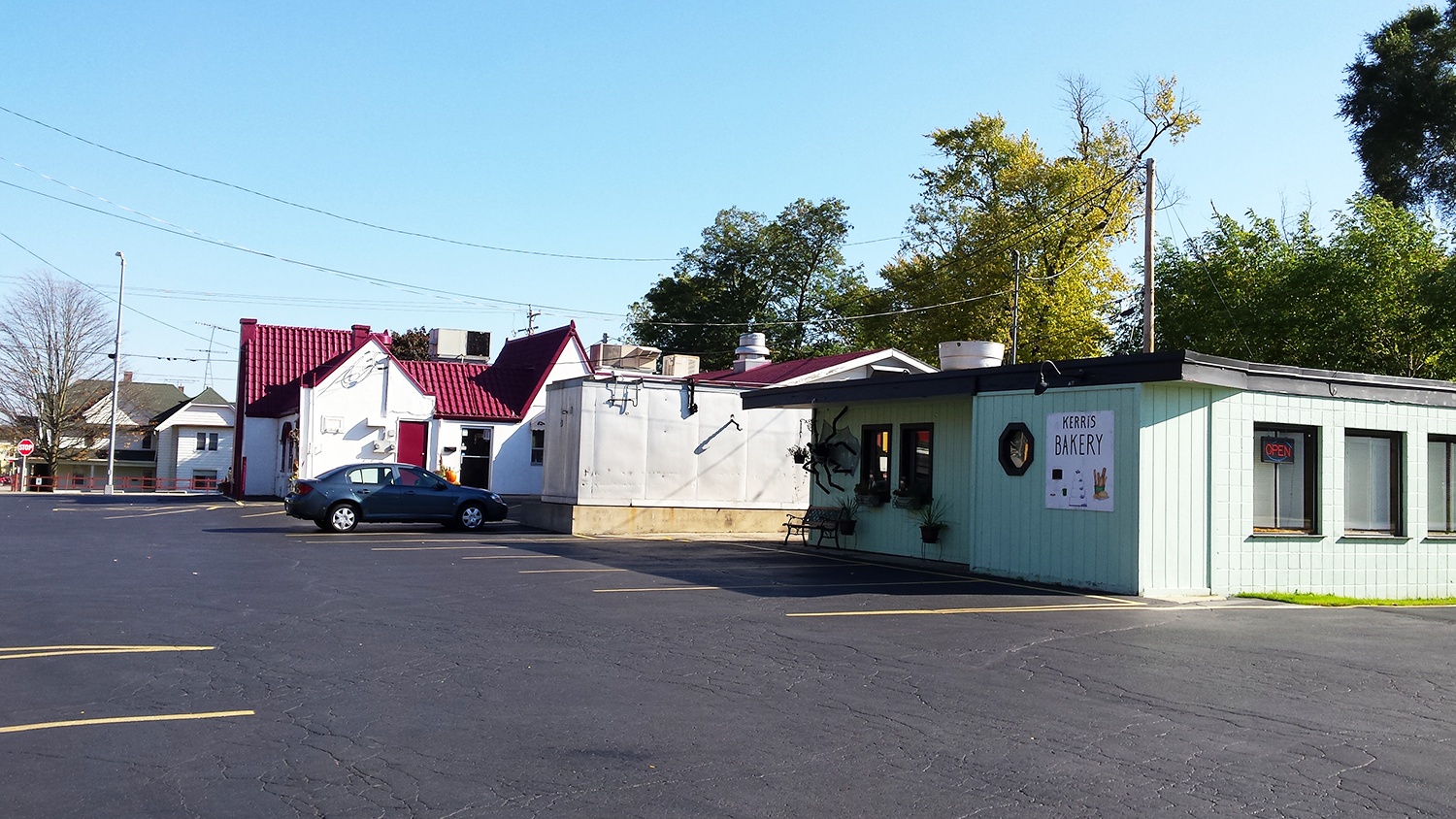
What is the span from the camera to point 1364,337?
33.9 metres

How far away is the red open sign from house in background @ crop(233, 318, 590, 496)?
1028 inches

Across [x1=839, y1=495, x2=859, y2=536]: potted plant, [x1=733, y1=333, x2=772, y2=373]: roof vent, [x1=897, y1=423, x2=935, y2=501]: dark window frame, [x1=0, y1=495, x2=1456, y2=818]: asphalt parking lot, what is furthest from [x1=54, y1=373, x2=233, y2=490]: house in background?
[x1=0, y1=495, x2=1456, y2=818]: asphalt parking lot

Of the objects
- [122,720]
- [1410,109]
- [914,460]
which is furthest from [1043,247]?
[122,720]

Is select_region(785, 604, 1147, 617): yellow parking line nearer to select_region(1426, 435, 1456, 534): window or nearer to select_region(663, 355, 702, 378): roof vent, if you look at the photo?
select_region(1426, 435, 1456, 534): window

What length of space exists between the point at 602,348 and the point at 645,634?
2903 cm

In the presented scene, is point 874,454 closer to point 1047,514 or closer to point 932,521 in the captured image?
point 932,521

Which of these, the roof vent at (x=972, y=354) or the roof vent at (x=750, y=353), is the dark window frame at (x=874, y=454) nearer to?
the roof vent at (x=972, y=354)

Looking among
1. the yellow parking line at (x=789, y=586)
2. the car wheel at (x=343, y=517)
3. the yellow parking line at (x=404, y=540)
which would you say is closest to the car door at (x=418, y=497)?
the car wheel at (x=343, y=517)

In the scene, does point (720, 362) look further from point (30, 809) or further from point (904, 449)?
point (30, 809)

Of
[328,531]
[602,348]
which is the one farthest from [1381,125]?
[328,531]

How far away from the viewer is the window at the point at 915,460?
1989 centimetres

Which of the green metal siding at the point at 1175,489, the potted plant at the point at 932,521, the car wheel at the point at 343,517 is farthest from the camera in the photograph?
the car wheel at the point at 343,517

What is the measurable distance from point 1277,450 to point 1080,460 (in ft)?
9.46

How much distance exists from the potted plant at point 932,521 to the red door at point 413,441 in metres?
21.3
